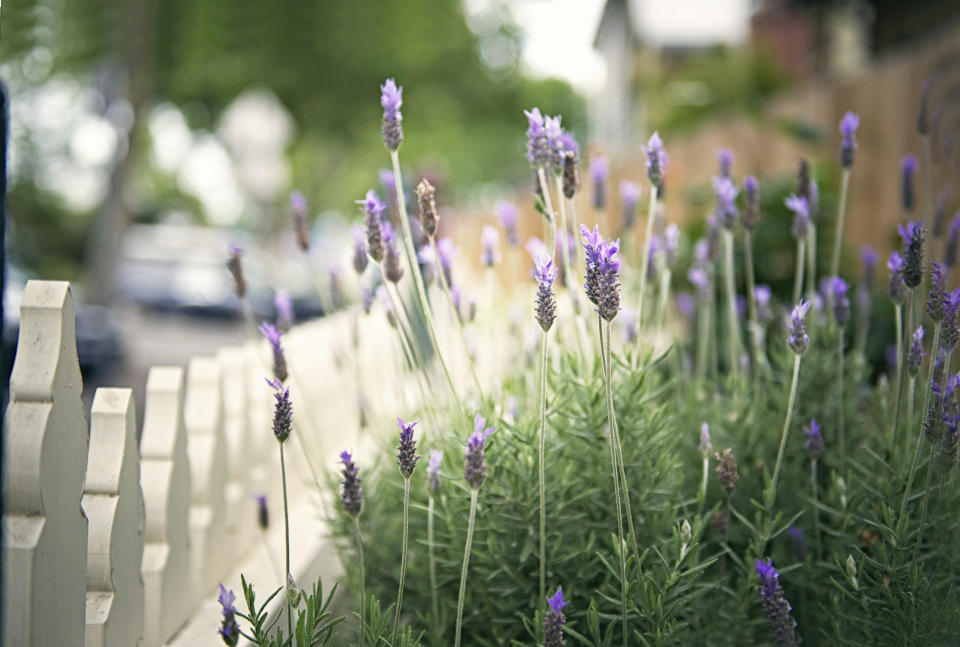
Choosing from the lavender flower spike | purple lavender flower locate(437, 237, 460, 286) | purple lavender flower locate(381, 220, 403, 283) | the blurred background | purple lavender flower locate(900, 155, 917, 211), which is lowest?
the lavender flower spike

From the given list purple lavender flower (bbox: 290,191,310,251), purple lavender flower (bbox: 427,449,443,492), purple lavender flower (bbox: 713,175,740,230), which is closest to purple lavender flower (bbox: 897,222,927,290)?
purple lavender flower (bbox: 713,175,740,230)

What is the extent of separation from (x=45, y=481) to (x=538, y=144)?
91 centimetres

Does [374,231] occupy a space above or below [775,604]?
above

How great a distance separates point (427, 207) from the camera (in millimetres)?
1372

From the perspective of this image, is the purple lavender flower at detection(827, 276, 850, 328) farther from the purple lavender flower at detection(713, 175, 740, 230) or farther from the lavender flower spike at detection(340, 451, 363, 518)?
the lavender flower spike at detection(340, 451, 363, 518)

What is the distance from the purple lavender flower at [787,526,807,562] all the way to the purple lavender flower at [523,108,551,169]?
31.4 inches

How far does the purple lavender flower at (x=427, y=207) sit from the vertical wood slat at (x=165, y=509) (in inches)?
25.4

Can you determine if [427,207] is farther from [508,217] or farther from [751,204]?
[751,204]

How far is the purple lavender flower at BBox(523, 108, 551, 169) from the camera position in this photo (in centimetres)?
143

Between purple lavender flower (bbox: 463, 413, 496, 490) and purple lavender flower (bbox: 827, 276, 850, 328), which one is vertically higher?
purple lavender flower (bbox: 827, 276, 850, 328)

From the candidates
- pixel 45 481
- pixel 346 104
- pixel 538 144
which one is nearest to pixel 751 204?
pixel 538 144

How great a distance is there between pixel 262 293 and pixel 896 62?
44.9ft

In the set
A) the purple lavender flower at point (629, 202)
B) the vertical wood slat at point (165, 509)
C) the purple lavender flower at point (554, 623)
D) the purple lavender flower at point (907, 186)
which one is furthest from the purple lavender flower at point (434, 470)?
the purple lavender flower at point (907, 186)

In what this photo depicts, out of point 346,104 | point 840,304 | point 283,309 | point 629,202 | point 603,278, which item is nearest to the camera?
point 603,278
